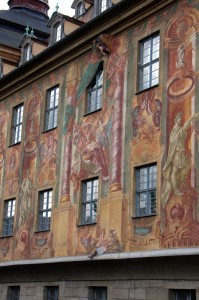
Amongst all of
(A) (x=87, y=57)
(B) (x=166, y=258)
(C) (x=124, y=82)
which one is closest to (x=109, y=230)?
(B) (x=166, y=258)

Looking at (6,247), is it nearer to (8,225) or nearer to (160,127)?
(8,225)

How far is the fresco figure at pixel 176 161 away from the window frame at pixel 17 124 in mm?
8068

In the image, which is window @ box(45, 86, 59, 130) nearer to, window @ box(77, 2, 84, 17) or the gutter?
the gutter

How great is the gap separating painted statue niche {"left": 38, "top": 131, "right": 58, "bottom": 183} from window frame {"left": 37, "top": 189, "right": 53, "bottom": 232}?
41 cm

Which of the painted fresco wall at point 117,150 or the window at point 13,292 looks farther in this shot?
the window at point 13,292

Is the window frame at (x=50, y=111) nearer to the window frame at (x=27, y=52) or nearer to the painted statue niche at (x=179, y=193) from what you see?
the window frame at (x=27, y=52)

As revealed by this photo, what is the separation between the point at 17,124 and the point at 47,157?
3098 millimetres

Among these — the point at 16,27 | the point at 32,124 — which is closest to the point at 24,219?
the point at 32,124

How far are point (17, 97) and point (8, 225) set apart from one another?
4517mm

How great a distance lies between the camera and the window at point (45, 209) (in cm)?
1780

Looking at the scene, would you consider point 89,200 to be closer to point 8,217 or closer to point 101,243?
point 101,243

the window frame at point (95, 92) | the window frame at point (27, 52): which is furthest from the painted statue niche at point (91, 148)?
the window frame at point (27, 52)

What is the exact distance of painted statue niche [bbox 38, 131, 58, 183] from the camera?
17.9m

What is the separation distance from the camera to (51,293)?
55.3 feet
